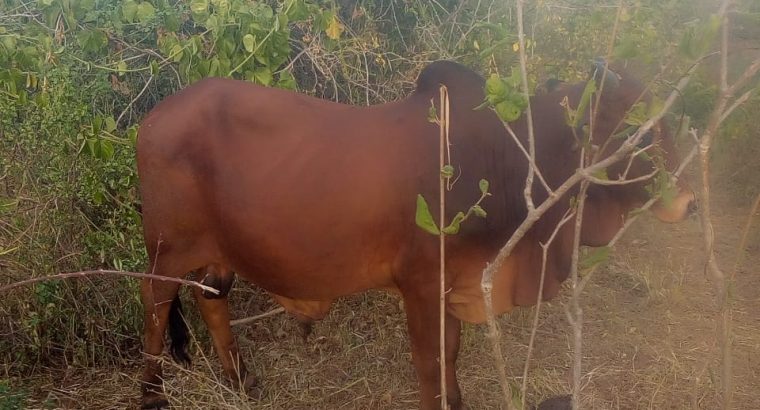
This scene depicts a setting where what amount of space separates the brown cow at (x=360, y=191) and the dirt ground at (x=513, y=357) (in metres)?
0.62

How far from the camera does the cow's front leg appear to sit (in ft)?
8.48

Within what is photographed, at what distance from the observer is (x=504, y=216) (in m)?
2.59

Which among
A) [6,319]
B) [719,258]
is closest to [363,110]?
[6,319]

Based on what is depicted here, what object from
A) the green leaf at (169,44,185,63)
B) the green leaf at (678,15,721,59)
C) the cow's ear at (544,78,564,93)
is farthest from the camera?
the green leaf at (169,44,185,63)

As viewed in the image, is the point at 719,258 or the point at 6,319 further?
the point at 719,258

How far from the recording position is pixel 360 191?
2.57 m

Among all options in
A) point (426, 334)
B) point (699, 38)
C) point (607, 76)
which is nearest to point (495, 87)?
point (699, 38)

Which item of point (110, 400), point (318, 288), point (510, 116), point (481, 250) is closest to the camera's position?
point (510, 116)

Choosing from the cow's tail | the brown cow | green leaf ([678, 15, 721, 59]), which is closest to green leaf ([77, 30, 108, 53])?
the brown cow

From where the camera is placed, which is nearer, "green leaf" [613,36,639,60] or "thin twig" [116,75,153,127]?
"green leaf" [613,36,639,60]

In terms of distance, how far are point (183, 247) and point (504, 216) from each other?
4.02 feet

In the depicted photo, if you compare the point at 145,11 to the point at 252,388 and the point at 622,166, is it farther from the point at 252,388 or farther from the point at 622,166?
the point at 622,166

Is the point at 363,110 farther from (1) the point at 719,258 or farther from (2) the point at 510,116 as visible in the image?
(1) the point at 719,258

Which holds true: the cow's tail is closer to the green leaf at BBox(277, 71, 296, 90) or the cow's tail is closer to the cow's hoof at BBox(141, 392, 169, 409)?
the cow's hoof at BBox(141, 392, 169, 409)
